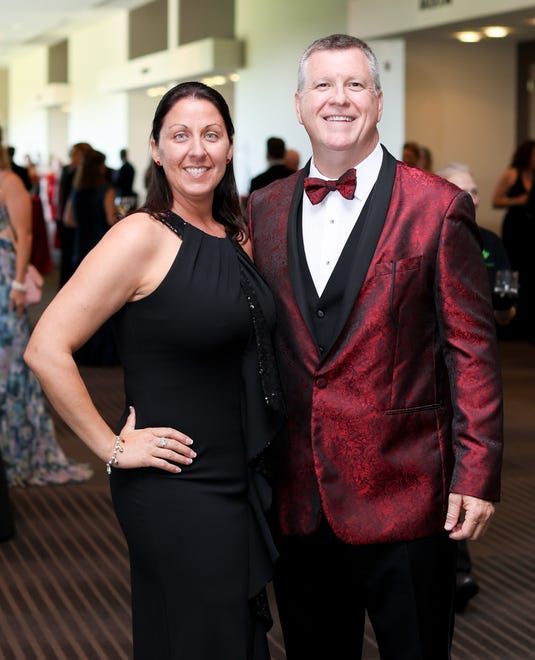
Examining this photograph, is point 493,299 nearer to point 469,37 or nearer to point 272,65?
point 469,37

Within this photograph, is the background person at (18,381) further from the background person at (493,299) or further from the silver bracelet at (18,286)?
the background person at (493,299)

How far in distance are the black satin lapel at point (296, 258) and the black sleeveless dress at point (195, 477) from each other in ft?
0.28

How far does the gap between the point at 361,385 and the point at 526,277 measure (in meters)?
8.41

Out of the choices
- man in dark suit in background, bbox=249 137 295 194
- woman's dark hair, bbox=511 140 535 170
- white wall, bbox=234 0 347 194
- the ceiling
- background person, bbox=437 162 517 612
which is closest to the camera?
background person, bbox=437 162 517 612

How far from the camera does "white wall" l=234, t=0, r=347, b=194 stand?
43.6ft

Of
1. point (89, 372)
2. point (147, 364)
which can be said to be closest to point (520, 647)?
point (147, 364)

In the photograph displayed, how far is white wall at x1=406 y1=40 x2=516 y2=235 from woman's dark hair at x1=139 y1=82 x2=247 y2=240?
928 cm

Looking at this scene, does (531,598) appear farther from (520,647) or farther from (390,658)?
(390,658)

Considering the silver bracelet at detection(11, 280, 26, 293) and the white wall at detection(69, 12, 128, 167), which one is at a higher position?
the white wall at detection(69, 12, 128, 167)

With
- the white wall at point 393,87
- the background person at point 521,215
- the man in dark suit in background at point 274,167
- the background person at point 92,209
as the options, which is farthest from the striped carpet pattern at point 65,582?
the white wall at point 393,87

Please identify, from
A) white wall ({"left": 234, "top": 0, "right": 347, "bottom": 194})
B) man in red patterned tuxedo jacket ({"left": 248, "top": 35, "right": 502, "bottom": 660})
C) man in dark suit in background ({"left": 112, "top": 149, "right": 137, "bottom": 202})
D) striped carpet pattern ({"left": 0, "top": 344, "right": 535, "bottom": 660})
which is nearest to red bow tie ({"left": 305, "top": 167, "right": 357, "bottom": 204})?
man in red patterned tuxedo jacket ({"left": 248, "top": 35, "right": 502, "bottom": 660})

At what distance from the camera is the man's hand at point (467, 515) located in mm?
2121

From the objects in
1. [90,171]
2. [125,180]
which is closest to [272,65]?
[125,180]

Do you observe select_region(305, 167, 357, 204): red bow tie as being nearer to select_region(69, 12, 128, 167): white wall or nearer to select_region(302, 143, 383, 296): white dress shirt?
select_region(302, 143, 383, 296): white dress shirt
